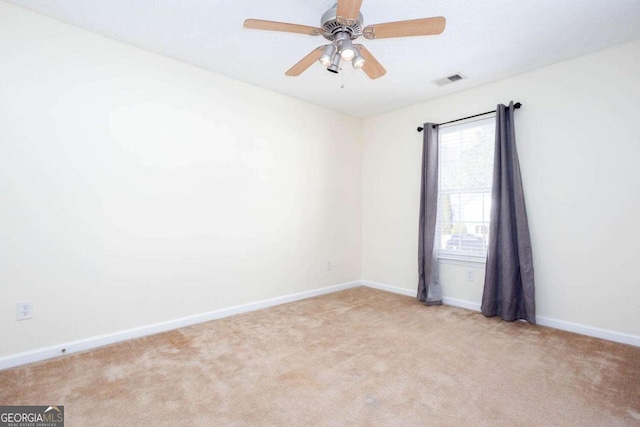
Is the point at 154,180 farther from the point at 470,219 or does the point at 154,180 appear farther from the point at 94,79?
the point at 470,219

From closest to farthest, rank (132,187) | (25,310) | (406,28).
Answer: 1. (406,28)
2. (25,310)
3. (132,187)

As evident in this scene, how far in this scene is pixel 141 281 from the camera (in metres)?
2.78

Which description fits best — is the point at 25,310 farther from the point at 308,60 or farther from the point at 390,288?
the point at 390,288

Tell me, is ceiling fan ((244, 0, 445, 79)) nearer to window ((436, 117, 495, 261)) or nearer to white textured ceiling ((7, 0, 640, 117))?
white textured ceiling ((7, 0, 640, 117))

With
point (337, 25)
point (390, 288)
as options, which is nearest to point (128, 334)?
point (337, 25)

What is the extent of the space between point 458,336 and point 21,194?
141 inches

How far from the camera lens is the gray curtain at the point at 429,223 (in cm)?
375

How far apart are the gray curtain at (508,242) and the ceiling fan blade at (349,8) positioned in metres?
2.20

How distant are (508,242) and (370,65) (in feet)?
7.16

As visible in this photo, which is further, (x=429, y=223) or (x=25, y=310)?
(x=429, y=223)

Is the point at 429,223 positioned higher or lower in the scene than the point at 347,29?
lower

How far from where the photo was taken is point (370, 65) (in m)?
2.31
